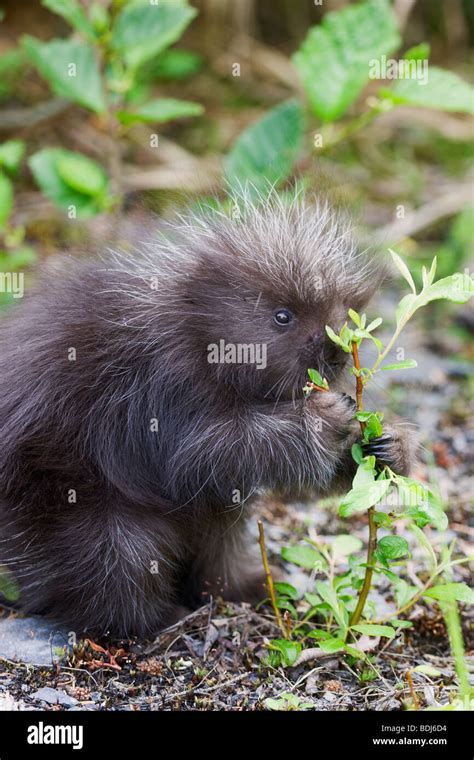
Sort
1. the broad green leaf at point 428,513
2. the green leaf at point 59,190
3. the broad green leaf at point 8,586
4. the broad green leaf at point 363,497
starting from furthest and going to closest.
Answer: the green leaf at point 59,190 < the broad green leaf at point 8,586 < the broad green leaf at point 428,513 < the broad green leaf at point 363,497

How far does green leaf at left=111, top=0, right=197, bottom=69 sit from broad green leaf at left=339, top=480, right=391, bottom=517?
12.2 ft

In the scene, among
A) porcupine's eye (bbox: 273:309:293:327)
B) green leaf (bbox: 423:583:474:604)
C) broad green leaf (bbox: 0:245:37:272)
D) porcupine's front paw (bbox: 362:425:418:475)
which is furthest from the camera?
broad green leaf (bbox: 0:245:37:272)

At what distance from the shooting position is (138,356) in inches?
163

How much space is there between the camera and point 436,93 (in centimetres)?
582

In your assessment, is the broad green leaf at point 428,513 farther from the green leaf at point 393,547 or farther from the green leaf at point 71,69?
the green leaf at point 71,69

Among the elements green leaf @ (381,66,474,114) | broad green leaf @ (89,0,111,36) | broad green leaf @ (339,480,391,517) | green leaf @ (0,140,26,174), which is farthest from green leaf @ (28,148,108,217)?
broad green leaf @ (339,480,391,517)

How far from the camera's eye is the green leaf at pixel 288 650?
3.84 m

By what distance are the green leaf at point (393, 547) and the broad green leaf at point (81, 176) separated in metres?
3.41

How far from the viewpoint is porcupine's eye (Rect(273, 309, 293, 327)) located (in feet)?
13.4

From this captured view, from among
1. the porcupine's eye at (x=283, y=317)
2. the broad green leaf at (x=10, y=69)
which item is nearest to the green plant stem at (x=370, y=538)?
the porcupine's eye at (x=283, y=317)

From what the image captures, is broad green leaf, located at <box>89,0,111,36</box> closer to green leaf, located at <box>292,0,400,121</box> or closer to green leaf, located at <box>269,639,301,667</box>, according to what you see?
green leaf, located at <box>292,0,400,121</box>

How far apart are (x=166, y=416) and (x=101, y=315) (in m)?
0.54

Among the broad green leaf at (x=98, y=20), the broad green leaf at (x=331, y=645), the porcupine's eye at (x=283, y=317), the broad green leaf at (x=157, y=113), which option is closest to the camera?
the broad green leaf at (x=331, y=645)

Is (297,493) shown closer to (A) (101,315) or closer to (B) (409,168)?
(A) (101,315)
